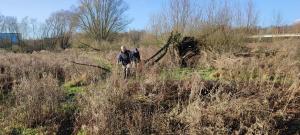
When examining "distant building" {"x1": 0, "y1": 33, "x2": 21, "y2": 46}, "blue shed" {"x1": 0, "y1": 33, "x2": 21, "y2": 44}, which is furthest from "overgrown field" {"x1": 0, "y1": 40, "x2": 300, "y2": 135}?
"blue shed" {"x1": 0, "y1": 33, "x2": 21, "y2": 44}

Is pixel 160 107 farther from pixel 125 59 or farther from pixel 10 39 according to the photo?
pixel 10 39

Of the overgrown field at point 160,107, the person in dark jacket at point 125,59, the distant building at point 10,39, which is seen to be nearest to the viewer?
the overgrown field at point 160,107

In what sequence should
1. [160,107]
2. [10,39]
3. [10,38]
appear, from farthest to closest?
[10,38] < [10,39] < [160,107]

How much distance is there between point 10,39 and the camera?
46812 mm

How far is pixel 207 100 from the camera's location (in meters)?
8.09

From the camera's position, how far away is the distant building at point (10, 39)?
45.5 metres

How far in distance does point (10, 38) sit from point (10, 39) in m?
0.40

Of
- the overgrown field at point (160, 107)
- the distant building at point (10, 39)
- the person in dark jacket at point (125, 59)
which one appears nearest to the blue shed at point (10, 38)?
the distant building at point (10, 39)

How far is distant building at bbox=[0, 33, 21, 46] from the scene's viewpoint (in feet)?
149

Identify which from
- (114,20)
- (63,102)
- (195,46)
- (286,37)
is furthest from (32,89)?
(114,20)

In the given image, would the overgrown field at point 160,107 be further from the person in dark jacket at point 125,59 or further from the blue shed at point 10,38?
the blue shed at point 10,38

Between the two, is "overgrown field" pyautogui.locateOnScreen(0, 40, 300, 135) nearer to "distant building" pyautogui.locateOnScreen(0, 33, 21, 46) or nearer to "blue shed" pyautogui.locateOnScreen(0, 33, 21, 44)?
"distant building" pyautogui.locateOnScreen(0, 33, 21, 46)

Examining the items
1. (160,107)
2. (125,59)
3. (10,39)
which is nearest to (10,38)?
(10,39)

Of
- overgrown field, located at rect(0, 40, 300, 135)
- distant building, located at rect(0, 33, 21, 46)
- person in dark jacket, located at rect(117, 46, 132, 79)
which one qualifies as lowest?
overgrown field, located at rect(0, 40, 300, 135)
